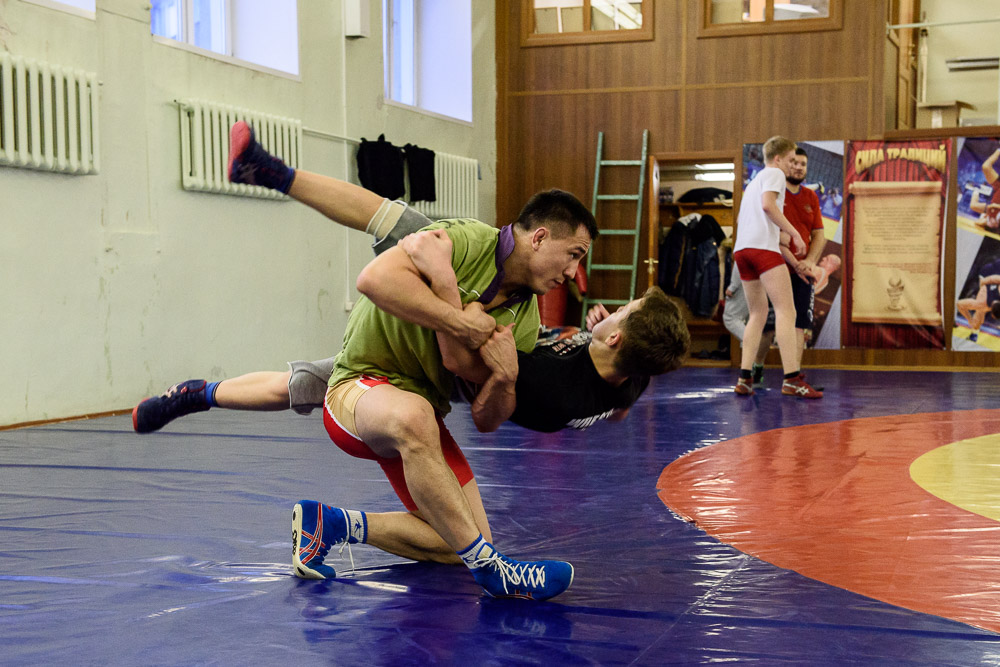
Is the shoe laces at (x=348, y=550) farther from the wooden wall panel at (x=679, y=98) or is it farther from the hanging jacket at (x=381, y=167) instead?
the wooden wall panel at (x=679, y=98)

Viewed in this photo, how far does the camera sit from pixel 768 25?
8266mm

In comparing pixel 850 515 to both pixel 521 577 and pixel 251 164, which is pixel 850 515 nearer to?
pixel 521 577

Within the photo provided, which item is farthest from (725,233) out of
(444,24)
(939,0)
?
(939,0)

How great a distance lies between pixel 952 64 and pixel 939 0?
81 centimetres

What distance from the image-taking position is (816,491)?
121 inches

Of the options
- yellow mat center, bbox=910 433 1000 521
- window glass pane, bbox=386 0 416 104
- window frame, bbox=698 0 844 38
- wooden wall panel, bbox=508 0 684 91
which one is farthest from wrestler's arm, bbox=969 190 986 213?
window glass pane, bbox=386 0 416 104

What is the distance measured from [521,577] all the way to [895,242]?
6.94m

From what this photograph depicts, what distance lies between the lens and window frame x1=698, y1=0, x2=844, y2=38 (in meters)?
8.07

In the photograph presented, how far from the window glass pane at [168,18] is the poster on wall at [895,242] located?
17.4 ft

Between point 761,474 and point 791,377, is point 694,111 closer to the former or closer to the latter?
point 791,377

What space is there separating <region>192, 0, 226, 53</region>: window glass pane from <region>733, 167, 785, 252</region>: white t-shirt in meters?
3.51

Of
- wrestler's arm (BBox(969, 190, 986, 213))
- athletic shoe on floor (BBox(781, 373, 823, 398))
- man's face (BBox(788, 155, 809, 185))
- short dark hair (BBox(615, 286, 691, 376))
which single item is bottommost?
athletic shoe on floor (BBox(781, 373, 823, 398))

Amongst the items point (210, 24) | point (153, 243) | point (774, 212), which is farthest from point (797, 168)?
point (210, 24)

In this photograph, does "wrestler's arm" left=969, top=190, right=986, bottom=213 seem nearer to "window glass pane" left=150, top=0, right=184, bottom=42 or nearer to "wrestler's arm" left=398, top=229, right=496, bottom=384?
"window glass pane" left=150, top=0, right=184, bottom=42
